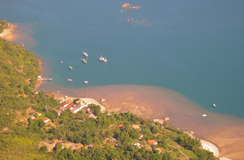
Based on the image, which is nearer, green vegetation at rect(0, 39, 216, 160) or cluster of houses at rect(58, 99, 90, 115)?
green vegetation at rect(0, 39, 216, 160)

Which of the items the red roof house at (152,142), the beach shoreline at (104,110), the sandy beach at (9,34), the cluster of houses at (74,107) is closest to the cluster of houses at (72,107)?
the cluster of houses at (74,107)

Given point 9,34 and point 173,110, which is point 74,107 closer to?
point 173,110

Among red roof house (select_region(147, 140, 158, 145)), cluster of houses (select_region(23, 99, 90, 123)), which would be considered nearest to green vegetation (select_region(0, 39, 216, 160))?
red roof house (select_region(147, 140, 158, 145))

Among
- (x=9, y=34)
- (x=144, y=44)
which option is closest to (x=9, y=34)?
(x=9, y=34)

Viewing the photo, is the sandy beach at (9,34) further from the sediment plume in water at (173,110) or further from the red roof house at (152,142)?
the red roof house at (152,142)

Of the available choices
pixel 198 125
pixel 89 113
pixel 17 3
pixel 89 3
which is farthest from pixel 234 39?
pixel 17 3

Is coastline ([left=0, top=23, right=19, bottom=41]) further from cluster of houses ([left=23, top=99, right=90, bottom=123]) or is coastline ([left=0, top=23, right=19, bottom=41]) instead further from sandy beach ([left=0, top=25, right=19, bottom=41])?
cluster of houses ([left=23, top=99, right=90, bottom=123])
